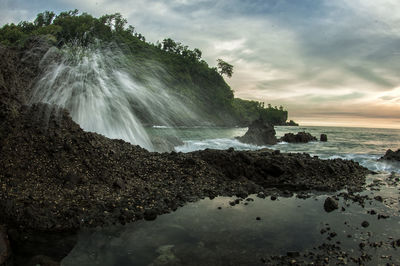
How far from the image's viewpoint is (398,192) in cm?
856

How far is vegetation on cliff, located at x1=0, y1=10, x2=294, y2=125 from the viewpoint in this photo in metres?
67.9

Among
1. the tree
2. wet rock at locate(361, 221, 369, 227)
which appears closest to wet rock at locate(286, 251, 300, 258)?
wet rock at locate(361, 221, 369, 227)

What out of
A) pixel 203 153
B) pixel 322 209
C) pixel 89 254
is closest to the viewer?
pixel 89 254

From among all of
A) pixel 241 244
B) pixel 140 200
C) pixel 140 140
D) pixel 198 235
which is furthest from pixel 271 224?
pixel 140 140

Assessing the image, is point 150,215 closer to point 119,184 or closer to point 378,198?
point 119,184

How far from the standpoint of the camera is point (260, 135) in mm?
30781

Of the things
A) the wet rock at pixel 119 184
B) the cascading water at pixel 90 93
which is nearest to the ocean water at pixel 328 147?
the cascading water at pixel 90 93

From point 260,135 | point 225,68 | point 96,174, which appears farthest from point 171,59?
point 96,174

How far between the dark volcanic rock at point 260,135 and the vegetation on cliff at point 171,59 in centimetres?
3135

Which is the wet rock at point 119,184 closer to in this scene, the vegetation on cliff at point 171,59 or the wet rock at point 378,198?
the wet rock at point 378,198

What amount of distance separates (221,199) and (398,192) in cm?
606

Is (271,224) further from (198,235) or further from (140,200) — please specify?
(140,200)

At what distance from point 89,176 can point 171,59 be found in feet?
287

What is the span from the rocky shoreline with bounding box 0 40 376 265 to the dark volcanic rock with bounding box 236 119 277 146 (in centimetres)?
1951
